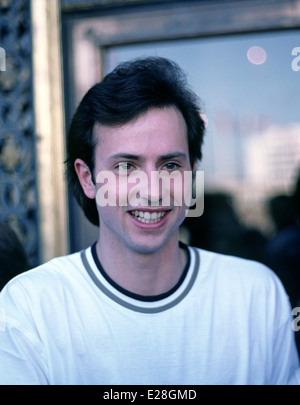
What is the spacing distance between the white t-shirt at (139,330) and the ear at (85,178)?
0.27 metres

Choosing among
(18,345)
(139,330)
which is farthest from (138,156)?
(18,345)

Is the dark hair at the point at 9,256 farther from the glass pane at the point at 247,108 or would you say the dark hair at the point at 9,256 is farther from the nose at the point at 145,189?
the glass pane at the point at 247,108

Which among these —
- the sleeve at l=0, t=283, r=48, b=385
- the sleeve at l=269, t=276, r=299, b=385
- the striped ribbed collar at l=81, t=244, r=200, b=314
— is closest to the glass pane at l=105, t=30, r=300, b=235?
the sleeve at l=269, t=276, r=299, b=385

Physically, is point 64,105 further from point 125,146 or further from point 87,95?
point 125,146

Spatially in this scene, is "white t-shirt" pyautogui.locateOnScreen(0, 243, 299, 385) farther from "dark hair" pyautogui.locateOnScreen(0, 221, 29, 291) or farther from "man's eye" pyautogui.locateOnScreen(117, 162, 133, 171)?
"man's eye" pyautogui.locateOnScreen(117, 162, 133, 171)

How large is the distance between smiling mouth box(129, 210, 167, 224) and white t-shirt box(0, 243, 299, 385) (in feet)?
0.91

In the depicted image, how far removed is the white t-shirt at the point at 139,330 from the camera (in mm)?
1416

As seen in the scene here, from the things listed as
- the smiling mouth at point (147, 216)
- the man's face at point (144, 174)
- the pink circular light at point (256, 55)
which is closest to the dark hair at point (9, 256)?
the man's face at point (144, 174)

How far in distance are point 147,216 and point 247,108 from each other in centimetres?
133

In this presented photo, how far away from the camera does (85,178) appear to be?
1.79m

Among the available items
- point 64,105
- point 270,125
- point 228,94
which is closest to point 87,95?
point 64,105

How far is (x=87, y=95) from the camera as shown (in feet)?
5.86

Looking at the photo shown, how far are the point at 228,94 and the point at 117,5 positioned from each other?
35.4 inches
